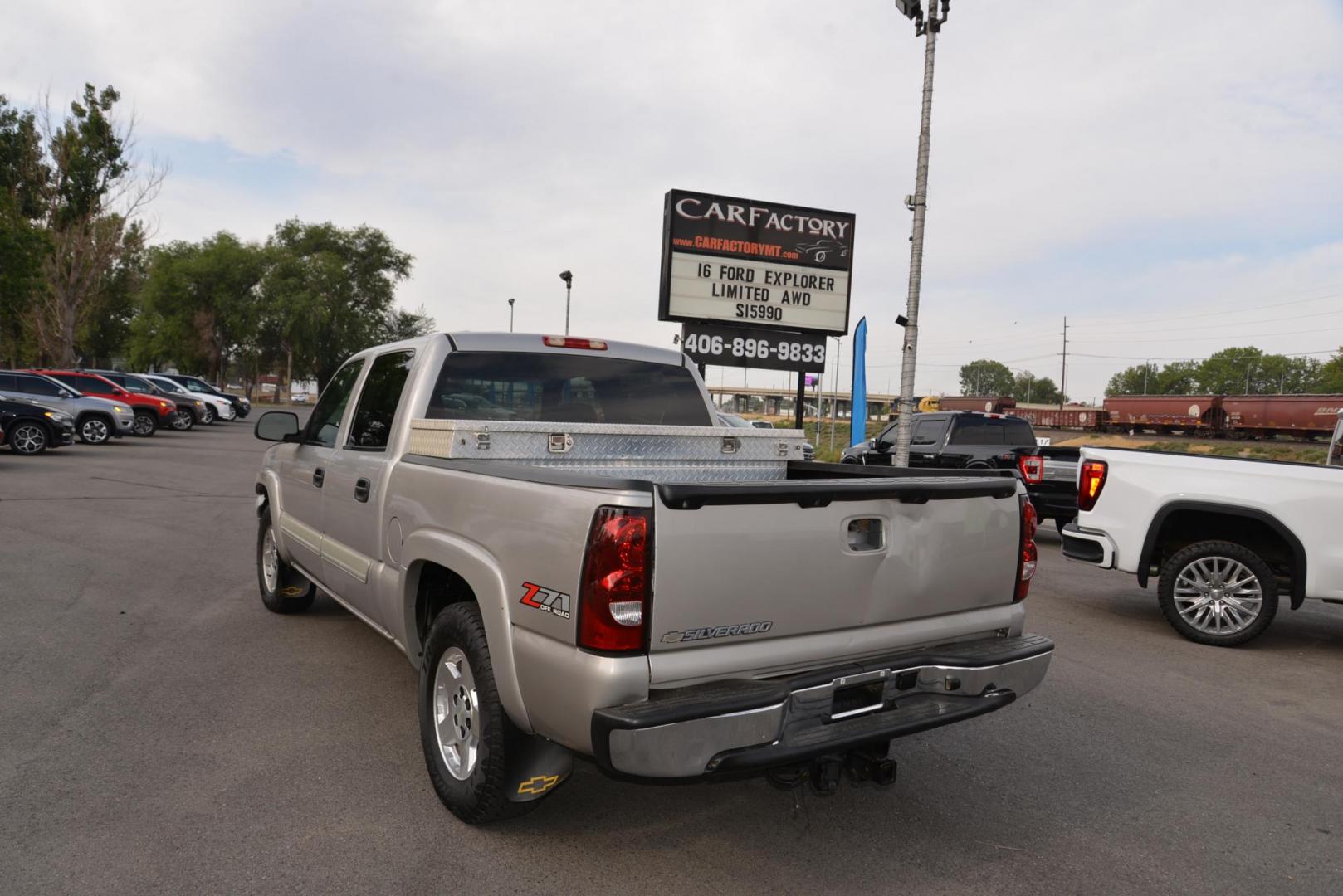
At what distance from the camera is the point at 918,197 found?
17500mm

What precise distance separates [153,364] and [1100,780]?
71.2 meters

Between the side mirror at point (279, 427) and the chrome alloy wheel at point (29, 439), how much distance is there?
644 inches

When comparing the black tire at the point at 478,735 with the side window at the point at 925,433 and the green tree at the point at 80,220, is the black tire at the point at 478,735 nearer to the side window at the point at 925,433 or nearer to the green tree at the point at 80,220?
the side window at the point at 925,433

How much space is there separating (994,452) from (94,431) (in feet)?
68.1

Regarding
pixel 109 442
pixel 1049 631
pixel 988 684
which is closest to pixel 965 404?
pixel 109 442

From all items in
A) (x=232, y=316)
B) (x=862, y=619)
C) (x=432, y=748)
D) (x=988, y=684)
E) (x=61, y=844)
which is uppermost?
(x=232, y=316)

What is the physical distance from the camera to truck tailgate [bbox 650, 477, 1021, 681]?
271 cm

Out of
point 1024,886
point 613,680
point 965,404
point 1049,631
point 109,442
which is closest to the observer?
point 613,680

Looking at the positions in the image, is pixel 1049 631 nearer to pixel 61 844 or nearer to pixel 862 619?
pixel 862 619

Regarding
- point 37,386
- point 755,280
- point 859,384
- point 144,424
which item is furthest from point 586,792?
point 144,424

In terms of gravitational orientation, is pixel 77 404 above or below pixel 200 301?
below

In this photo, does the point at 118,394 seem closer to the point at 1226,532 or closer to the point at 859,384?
the point at 859,384

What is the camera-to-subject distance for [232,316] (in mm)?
58000

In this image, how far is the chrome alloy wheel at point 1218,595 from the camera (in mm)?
6555
